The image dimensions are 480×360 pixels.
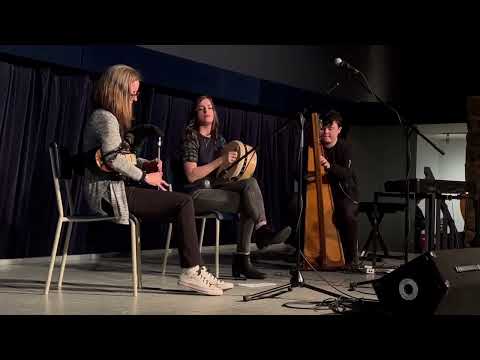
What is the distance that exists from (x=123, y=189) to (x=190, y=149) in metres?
0.83

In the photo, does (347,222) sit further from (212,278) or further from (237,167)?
(212,278)

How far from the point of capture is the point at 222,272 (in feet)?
16.5

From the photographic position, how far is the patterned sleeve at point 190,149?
447 centimetres

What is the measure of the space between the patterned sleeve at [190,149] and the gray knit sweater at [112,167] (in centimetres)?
72

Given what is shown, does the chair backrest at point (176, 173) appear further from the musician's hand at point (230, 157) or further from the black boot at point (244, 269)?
the black boot at point (244, 269)

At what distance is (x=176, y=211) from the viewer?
3799 millimetres

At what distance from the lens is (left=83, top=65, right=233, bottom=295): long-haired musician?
3.71 meters

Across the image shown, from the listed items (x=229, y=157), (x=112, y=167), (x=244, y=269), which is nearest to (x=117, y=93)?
(x=112, y=167)

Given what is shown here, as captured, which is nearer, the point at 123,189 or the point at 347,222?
the point at 123,189

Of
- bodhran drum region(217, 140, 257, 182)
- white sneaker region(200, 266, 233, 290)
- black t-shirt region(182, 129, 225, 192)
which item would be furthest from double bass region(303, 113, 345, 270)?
white sneaker region(200, 266, 233, 290)

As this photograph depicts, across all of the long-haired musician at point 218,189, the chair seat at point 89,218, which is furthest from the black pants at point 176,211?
the long-haired musician at point 218,189
